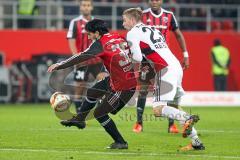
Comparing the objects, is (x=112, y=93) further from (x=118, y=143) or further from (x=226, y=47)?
(x=226, y=47)

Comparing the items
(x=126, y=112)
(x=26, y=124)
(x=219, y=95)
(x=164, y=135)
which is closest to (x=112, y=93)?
(x=164, y=135)

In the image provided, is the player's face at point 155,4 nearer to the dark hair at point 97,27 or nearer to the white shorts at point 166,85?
the white shorts at point 166,85

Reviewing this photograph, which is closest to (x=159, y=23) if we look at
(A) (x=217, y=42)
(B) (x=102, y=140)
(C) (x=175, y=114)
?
(B) (x=102, y=140)

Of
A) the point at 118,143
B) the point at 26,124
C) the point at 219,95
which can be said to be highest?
the point at 118,143

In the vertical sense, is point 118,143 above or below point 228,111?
above

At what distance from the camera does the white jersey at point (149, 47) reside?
12.1 metres

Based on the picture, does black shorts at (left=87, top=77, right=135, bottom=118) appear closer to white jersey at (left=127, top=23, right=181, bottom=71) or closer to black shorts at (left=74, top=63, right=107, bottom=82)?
white jersey at (left=127, top=23, right=181, bottom=71)

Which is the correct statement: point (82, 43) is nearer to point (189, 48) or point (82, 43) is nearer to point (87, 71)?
point (87, 71)

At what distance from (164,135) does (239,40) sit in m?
16.6

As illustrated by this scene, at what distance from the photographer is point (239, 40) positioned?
100ft

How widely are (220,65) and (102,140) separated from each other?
1621 centimetres

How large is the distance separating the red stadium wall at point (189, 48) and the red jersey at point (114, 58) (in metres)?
16.3

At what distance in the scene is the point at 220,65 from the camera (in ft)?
95.1

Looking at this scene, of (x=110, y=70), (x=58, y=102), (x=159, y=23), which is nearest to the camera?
(x=110, y=70)
